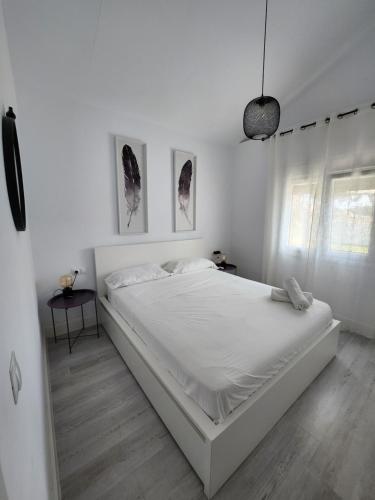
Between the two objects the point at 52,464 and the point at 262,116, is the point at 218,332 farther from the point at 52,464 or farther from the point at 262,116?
the point at 262,116

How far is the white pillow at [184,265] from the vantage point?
294 cm

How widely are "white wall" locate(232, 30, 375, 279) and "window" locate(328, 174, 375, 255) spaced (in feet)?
2.82

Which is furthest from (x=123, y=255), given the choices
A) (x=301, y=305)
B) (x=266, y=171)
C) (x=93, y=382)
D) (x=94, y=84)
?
(x=266, y=171)

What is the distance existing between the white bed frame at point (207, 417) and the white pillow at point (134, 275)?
0.40 meters

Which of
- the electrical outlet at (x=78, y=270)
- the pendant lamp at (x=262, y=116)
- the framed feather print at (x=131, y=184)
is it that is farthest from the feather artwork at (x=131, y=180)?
the pendant lamp at (x=262, y=116)

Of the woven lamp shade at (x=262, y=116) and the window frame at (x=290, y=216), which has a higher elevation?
the woven lamp shade at (x=262, y=116)

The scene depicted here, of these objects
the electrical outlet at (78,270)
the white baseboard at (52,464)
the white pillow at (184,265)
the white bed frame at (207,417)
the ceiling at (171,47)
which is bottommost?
the white baseboard at (52,464)

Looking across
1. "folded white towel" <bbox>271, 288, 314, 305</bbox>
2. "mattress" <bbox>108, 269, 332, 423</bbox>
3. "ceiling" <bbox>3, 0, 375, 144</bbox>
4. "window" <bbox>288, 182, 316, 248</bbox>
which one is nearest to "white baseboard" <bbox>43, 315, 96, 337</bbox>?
"mattress" <bbox>108, 269, 332, 423</bbox>

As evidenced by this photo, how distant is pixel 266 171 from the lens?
331cm

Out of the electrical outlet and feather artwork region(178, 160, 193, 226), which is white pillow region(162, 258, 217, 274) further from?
the electrical outlet

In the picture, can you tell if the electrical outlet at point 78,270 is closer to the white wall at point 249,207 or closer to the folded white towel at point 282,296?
the folded white towel at point 282,296

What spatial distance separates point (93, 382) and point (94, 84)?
2834mm

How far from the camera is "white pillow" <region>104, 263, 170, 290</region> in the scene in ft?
7.96

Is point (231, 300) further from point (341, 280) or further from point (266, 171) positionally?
point (266, 171)
